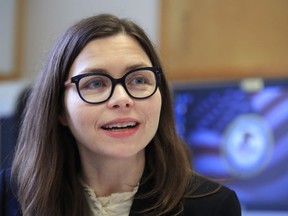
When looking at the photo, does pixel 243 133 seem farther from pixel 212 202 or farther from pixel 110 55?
pixel 110 55

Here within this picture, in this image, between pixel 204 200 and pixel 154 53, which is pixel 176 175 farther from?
pixel 154 53

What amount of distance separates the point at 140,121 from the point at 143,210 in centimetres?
25

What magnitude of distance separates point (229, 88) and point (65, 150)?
1.34 m

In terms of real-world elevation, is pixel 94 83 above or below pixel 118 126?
above

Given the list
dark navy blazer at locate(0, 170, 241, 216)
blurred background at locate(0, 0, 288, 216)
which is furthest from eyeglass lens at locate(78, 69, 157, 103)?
blurred background at locate(0, 0, 288, 216)

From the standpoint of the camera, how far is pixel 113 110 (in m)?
1.13

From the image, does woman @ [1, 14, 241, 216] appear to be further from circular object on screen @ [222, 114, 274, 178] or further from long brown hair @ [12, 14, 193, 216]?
circular object on screen @ [222, 114, 274, 178]

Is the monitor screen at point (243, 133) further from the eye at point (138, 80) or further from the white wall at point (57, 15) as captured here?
the eye at point (138, 80)

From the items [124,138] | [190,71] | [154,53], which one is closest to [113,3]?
[190,71]

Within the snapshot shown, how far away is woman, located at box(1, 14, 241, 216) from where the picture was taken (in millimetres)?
1147

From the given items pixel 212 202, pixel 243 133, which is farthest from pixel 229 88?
pixel 212 202

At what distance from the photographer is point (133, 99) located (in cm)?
114

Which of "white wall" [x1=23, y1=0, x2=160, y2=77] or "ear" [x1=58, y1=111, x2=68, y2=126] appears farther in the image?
"white wall" [x1=23, y1=0, x2=160, y2=77]

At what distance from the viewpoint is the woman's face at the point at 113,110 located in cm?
113
